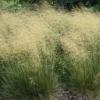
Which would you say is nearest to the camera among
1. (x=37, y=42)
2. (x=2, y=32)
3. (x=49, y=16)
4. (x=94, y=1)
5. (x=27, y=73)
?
(x=27, y=73)

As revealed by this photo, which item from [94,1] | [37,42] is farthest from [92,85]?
[94,1]

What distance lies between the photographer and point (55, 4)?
10.7 meters

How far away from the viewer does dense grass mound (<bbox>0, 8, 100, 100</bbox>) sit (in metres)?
4.65

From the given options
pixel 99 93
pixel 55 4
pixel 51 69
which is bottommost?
pixel 55 4

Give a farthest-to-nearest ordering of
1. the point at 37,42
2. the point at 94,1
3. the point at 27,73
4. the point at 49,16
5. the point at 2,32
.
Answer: the point at 94,1 → the point at 49,16 → the point at 2,32 → the point at 37,42 → the point at 27,73

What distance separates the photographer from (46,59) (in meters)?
4.81

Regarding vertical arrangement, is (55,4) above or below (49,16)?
below

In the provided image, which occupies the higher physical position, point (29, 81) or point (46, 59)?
point (46, 59)

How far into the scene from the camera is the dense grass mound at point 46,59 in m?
4.65

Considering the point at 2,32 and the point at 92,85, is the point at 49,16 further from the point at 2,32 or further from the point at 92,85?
the point at 92,85

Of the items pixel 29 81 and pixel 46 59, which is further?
pixel 46 59

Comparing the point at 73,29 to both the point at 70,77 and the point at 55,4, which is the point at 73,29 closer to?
the point at 70,77

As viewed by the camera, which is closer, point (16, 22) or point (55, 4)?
point (16, 22)

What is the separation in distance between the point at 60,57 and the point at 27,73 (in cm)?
68
